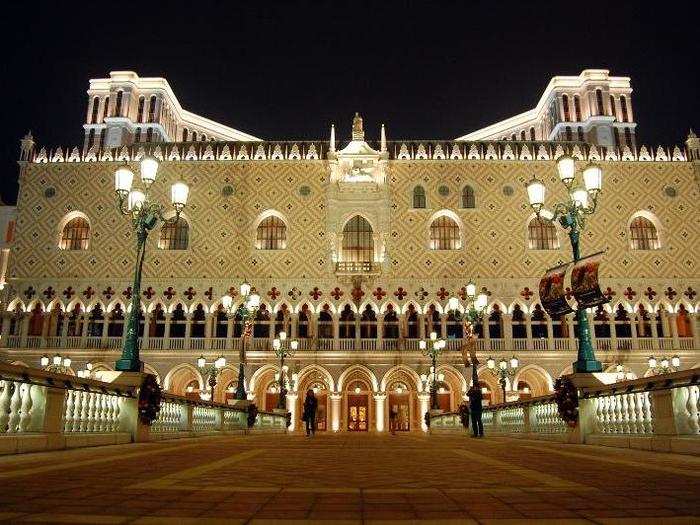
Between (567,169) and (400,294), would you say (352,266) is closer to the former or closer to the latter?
(400,294)

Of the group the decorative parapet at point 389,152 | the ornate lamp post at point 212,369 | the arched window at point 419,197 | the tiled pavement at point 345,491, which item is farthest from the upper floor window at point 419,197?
the tiled pavement at point 345,491

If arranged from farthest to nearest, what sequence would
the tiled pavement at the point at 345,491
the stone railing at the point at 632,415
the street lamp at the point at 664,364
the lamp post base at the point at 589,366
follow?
the street lamp at the point at 664,364
the lamp post base at the point at 589,366
the stone railing at the point at 632,415
the tiled pavement at the point at 345,491

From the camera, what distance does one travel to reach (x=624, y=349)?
101ft

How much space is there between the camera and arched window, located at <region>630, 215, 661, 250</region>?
32219 mm

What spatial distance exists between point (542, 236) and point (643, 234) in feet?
17.0

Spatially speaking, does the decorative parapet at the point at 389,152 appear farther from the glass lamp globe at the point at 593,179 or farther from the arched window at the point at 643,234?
the glass lamp globe at the point at 593,179

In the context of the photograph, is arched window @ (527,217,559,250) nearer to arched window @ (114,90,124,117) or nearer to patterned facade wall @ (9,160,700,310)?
patterned facade wall @ (9,160,700,310)

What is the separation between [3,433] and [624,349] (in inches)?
1172

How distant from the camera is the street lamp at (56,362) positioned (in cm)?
2847

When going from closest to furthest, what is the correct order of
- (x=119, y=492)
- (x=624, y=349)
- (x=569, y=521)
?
(x=569, y=521), (x=119, y=492), (x=624, y=349)

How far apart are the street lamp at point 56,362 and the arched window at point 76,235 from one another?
5737 millimetres

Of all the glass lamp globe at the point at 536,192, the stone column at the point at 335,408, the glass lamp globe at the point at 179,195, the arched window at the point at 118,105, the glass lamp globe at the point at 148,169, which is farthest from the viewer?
the arched window at the point at 118,105

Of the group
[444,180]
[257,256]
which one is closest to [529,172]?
[444,180]

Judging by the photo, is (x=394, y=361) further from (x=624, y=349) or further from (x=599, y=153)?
(x=599, y=153)
